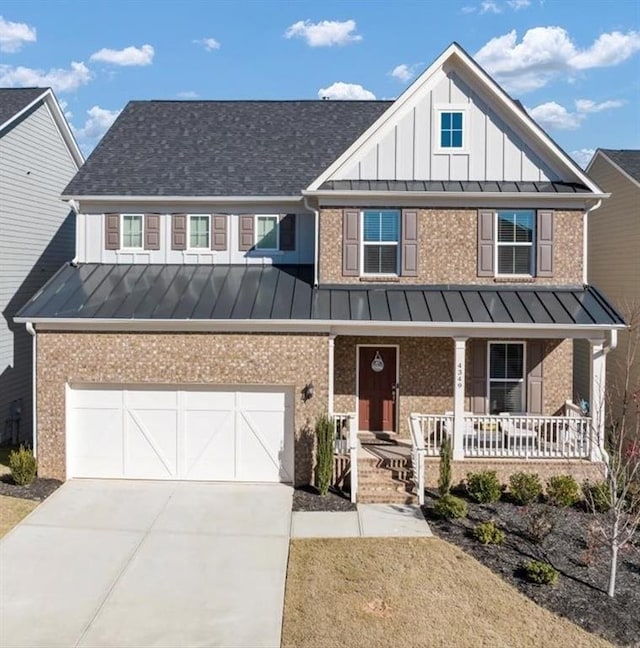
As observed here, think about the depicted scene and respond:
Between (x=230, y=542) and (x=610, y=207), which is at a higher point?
(x=610, y=207)

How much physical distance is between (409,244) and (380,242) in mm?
702

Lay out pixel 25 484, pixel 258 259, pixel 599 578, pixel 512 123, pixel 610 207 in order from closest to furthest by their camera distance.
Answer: pixel 599 578, pixel 25 484, pixel 512 123, pixel 258 259, pixel 610 207

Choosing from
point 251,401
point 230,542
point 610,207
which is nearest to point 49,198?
point 251,401

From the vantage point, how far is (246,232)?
17.3 m

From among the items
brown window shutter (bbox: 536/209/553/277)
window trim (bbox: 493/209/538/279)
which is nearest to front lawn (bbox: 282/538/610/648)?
window trim (bbox: 493/209/538/279)

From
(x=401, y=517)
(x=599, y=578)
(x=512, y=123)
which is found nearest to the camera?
(x=599, y=578)

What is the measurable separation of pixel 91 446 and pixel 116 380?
168 centimetres

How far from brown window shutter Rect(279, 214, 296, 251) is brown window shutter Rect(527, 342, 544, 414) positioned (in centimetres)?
661

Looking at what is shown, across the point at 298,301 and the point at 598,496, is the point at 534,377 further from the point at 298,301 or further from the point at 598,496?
the point at 298,301

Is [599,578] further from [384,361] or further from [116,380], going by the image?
[116,380]

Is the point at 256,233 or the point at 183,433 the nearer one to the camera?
the point at 183,433

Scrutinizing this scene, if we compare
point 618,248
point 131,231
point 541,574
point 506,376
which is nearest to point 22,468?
point 131,231

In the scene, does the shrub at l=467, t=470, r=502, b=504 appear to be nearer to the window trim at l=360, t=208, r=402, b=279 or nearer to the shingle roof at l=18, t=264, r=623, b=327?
the shingle roof at l=18, t=264, r=623, b=327

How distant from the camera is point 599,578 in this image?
10.3 m
